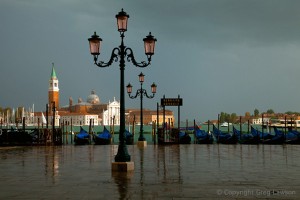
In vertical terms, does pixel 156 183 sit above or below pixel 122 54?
below

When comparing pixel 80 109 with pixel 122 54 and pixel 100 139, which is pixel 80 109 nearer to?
pixel 100 139

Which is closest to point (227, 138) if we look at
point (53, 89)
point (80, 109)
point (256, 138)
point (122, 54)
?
point (256, 138)

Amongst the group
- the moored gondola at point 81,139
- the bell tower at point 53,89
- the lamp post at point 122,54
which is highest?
the bell tower at point 53,89

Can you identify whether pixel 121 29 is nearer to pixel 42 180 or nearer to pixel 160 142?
pixel 42 180

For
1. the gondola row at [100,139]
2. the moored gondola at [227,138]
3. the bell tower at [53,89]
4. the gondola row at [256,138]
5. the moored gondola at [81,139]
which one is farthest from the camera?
the bell tower at [53,89]

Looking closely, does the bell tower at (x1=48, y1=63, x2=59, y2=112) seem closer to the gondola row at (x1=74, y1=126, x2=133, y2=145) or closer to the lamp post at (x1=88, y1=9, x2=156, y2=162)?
the gondola row at (x1=74, y1=126, x2=133, y2=145)

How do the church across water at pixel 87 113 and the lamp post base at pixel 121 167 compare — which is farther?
the church across water at pixel 87 113

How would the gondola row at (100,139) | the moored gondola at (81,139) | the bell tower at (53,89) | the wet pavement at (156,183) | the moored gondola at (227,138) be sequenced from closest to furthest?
the wet pavement at (156,183) < the gondola row at (100,139) < the moored gondola at (227,138) < the moored gondola at (81,139) < the bell tower at (53,89)

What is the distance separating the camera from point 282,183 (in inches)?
279

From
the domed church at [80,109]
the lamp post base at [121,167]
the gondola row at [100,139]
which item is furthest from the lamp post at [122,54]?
the domed church at [80,109]

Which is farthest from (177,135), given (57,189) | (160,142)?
(57,189)

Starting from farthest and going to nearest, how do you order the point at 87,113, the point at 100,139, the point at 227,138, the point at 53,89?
the point at 87,113, the point at 53,89, the point at 227,138, the point at 100,139

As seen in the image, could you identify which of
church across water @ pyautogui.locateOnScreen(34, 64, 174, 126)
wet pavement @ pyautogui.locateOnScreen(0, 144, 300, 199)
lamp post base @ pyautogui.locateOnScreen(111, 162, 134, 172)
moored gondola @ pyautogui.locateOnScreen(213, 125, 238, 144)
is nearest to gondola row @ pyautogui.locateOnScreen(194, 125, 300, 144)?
moored gondola @ pyautogui.locateOnScreen(213, 125, 238, 144)

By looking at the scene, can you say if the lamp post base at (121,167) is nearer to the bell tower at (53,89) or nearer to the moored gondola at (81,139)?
the moored gondola at (81,139)
